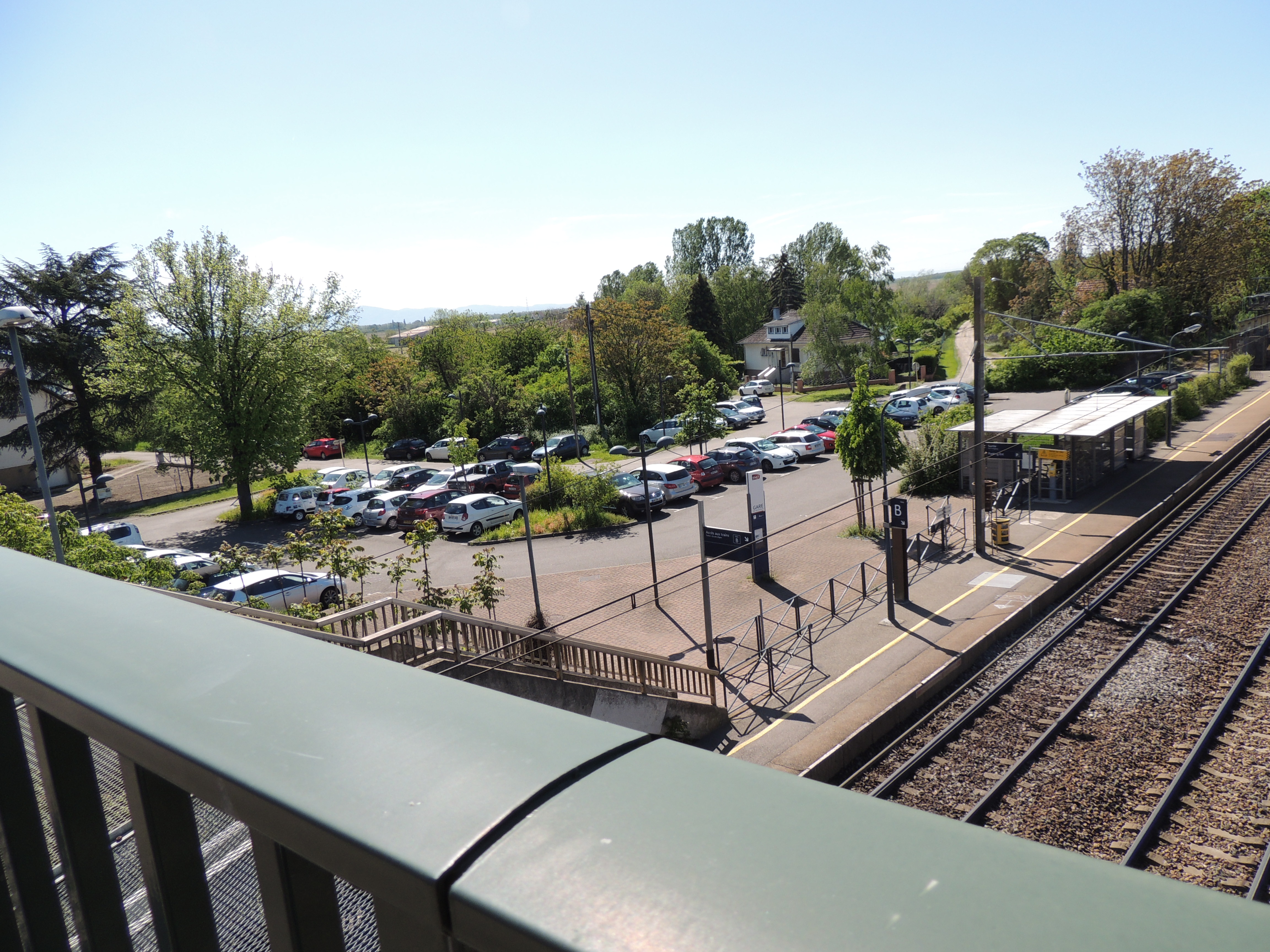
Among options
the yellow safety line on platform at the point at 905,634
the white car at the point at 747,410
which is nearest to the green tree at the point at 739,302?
the white car at the point at 747,410

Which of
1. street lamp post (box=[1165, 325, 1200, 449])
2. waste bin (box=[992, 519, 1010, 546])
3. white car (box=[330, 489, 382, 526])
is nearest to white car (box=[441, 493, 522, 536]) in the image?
white car (box=[330, 489, 382, 526])

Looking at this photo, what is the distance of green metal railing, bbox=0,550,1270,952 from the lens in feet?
2.01

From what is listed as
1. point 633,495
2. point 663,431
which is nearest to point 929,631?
point 633,495

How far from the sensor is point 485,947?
687mm

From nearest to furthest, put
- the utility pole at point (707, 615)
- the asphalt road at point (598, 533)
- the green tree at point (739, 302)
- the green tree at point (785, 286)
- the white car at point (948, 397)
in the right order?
the utility pole at point (707, 615) < the asphalt road at point (598, 533) < the white car at point (948, 397) < the green tree at point (739, 302) < the green tree at point (785, 286)

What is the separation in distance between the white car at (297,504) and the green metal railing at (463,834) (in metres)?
33.8

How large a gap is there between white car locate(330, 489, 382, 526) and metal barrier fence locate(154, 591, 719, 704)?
16.8m

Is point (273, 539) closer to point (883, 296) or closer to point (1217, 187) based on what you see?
point (883, 296)

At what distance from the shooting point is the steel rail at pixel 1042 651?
11.8 meters

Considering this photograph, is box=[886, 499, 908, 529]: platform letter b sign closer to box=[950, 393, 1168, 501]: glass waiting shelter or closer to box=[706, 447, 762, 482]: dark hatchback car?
box=[950, 393, 1168, 501]: glass waiting shelter

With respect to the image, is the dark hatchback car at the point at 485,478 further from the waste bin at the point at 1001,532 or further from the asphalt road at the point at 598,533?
the waste bin at the point at 1001,532

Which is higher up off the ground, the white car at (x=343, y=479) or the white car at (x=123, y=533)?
the white car at (x=123, y=533)

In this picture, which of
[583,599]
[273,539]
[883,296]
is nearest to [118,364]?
[273,539]

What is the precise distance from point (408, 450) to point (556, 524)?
24742 mm
